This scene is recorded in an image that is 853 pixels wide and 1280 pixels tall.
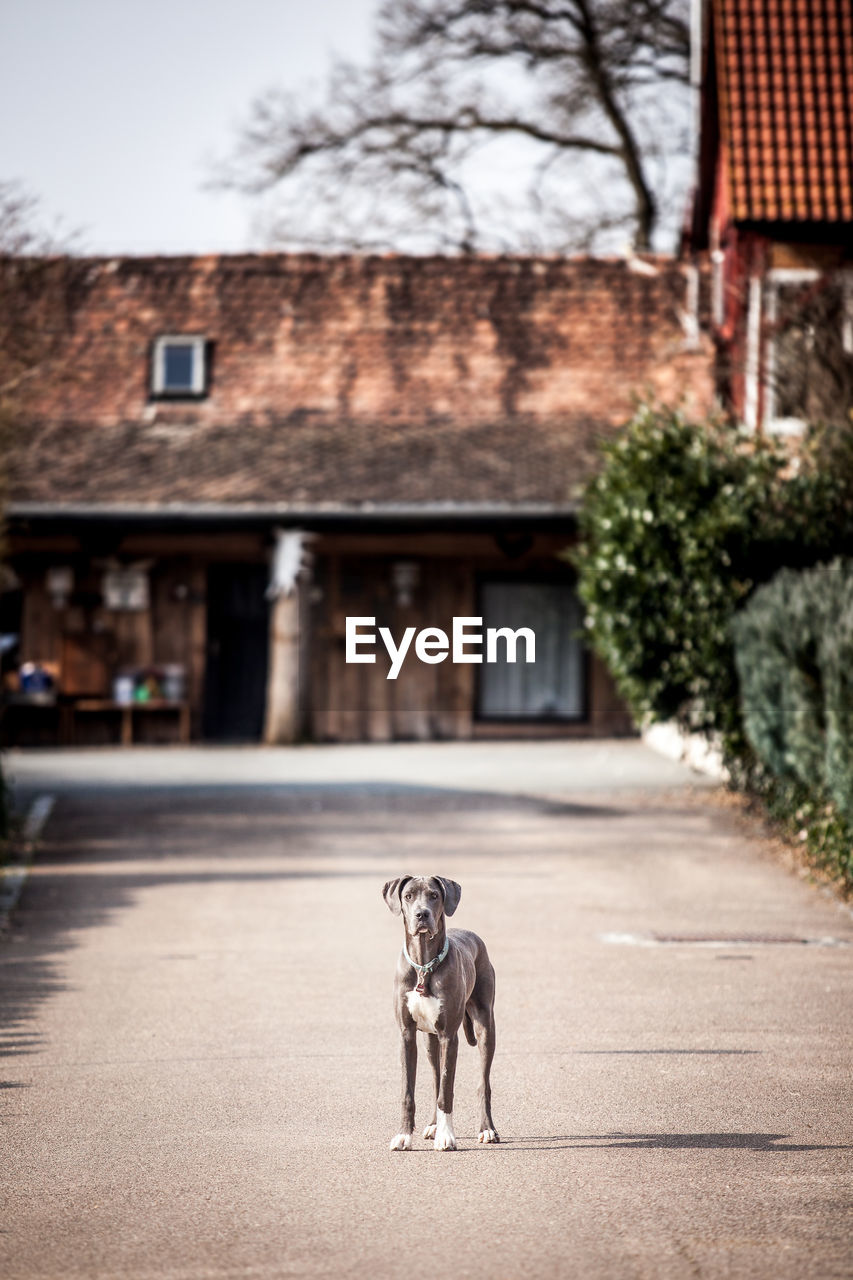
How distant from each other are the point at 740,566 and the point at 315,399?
464 inches

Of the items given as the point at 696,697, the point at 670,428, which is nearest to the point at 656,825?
the point at 696,697

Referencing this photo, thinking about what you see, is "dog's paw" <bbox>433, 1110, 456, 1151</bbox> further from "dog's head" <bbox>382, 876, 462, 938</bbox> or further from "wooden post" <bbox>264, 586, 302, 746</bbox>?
"wooden post" <bbox>264, 586, 302, 746</bbox>

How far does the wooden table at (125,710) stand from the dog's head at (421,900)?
63.6ft

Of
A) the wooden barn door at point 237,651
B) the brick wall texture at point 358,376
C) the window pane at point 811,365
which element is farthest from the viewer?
the wooden barn door at point 237,651

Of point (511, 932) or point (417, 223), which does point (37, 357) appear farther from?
point (417, 223)

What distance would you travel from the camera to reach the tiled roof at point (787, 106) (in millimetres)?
21062

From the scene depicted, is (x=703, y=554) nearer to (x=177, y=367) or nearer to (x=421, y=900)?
(x=421, y=900)

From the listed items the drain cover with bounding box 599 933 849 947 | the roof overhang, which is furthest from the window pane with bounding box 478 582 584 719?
the drain cover with bounding box 599 933 849 947

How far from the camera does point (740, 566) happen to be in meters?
15.3

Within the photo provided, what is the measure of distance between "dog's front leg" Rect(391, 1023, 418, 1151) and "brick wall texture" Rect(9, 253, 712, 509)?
58.2 feet

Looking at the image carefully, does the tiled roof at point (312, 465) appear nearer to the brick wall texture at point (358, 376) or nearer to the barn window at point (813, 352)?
the brick wall texture at point (358, 376)

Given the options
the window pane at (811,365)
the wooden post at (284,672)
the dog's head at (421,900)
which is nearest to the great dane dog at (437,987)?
the dog's head at (421,900)

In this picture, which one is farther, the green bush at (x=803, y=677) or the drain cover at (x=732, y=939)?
the green bush at (x=803, y=677)

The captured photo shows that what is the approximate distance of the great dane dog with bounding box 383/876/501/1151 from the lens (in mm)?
4977
